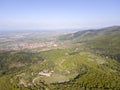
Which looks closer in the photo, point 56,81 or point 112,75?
point 56,81

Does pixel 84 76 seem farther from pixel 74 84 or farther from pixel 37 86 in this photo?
pixel 37 86

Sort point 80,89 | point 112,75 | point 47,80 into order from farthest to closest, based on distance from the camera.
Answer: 1. point 112,75
2. point 47,80
3. point 80,89

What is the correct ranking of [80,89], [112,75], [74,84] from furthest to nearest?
[112,75], [74,84], [80,89]

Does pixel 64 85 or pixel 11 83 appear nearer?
pixel 64 85

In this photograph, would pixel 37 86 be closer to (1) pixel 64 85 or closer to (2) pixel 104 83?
(1) pixel 64 85

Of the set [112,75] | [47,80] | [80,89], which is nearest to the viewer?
[80,89]

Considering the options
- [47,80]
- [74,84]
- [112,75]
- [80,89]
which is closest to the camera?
[80,89]

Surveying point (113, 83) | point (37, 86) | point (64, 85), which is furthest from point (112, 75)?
point (37, 86)

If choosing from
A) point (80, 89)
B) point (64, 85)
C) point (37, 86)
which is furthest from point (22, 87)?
point (80, 89)

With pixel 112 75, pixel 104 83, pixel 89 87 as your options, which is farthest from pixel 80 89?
pixel 112 75
